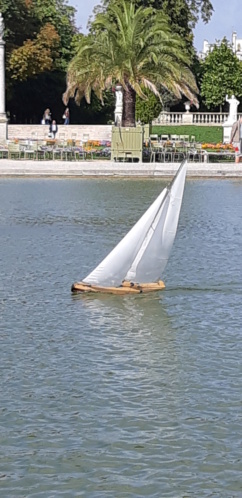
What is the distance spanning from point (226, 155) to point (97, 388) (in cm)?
3015

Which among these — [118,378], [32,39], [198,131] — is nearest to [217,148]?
[198,131]

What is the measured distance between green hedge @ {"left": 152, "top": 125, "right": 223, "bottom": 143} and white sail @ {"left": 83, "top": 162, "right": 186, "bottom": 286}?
135 ft

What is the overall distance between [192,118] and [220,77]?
24.5 ft

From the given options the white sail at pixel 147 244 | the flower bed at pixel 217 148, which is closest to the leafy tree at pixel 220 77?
the flower bed at pixel 217 148

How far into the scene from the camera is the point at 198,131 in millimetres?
54844

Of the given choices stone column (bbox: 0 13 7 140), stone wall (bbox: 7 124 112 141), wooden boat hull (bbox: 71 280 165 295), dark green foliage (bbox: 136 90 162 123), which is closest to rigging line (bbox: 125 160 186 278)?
wooden boat hull (bbox: 71 280 165 295)

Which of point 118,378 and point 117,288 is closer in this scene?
point 118,378

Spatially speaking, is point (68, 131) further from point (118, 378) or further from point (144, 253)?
point (118, 378)

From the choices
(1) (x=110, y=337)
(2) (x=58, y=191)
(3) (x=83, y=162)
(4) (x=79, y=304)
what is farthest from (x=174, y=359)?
(3) (x=83, y=162)

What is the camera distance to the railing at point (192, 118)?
57656 mm

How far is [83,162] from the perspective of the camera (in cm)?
3503

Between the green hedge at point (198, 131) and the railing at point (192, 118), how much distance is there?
1.27 m

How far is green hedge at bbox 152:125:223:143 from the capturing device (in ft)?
177

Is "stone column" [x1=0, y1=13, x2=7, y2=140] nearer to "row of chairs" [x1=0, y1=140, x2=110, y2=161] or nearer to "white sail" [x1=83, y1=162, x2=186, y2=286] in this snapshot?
"row of chairs" [x1=0, y1=140, x2=110, y2=161]
